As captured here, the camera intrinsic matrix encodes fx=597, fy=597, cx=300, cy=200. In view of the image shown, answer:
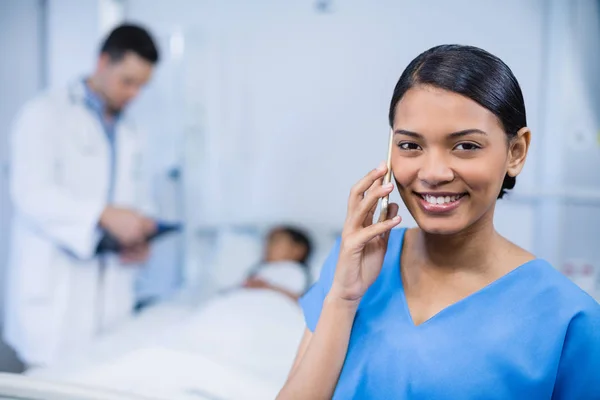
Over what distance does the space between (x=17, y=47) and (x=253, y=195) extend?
3.04 ft

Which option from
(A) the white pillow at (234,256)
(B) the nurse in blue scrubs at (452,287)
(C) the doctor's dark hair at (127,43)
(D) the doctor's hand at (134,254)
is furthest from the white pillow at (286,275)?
(B) the nurse in blue scrubs at (452,287)

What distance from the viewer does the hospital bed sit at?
908mm

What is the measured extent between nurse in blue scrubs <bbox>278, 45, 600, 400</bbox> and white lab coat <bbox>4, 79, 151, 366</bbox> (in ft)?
3.48

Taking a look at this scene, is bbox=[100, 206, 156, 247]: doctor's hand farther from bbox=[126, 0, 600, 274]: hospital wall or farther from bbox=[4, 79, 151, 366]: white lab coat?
bbox=[126, 0, 600, 274]: hospital wall

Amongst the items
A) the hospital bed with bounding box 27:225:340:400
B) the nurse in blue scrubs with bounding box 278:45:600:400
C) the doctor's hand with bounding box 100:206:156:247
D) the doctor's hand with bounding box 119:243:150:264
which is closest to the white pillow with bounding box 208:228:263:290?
the hospital bed with bounding box 27:225:340:400

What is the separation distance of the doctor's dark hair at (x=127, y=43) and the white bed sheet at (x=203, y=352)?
0.70 metres

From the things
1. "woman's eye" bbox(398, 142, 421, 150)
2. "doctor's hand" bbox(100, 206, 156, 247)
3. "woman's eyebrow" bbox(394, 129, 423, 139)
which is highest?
"woman's eyebrow" bbox(394, 129, 423, 139)

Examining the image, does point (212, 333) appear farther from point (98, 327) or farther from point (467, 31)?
point (467, 31)

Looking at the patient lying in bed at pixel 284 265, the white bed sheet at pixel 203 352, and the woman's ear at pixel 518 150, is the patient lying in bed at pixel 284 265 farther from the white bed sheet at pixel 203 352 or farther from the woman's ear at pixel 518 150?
the woman's ear at pixel 518 150

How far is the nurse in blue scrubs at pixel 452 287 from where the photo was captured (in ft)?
1.90

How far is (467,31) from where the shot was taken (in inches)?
28.2

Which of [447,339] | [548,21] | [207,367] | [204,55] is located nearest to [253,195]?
[204,55]

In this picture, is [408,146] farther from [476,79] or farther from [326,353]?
[326,353]

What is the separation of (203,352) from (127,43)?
2.72 feet
